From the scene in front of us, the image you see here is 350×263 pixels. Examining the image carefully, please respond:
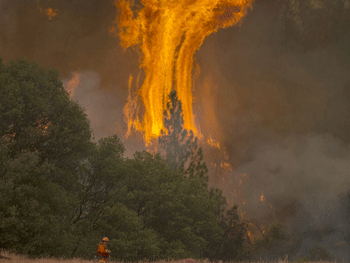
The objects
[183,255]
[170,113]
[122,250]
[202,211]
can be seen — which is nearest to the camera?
[122,250]

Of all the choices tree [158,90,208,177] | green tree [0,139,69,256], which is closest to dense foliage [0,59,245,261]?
green tree [0,139,69,256]

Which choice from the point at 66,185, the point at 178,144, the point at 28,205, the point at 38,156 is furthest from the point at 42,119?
the point at 178,144

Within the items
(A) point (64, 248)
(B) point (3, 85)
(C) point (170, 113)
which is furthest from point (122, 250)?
(C) point (170, 113)

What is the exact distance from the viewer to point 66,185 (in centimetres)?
3122

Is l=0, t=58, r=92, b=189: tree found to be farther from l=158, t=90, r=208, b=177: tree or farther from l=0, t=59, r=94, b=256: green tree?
l=158, t=90, r=208, b=177: tree

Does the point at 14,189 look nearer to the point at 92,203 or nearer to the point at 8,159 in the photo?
the point at 8,159

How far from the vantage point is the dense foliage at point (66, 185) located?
25.9 meters

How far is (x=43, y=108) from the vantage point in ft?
94.2

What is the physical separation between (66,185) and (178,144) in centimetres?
3198

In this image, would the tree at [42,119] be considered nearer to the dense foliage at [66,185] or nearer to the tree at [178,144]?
the dense foliage at [66,185]

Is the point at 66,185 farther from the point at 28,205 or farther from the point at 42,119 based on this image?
the point at 42,119

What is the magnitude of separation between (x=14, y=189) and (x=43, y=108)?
290 inches

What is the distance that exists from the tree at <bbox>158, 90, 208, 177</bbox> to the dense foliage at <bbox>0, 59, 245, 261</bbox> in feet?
44.0

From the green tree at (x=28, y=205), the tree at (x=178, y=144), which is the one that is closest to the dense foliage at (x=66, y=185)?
the green tree at (x=28, y=205)
